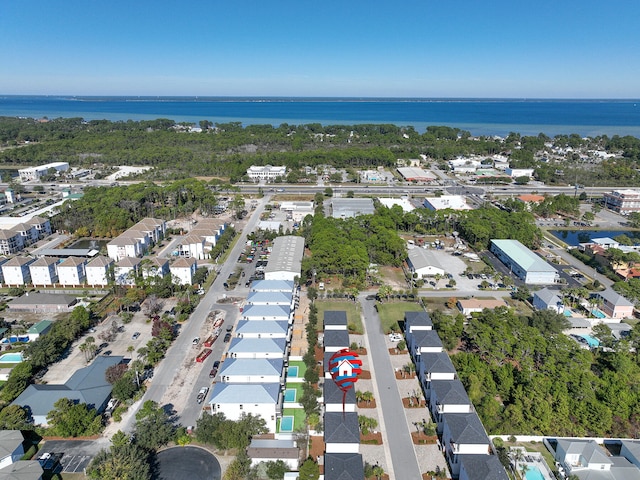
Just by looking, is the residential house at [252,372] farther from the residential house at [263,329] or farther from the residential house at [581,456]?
the residential house at [581,456]

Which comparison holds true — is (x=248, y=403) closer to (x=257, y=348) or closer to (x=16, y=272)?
(x=257, y=348)

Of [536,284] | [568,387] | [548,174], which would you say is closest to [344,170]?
[548,174]

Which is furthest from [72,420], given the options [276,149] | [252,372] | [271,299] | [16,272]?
[276,149]

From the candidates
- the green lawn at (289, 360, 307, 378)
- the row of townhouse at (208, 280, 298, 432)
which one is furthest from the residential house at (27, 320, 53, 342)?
the green lawn at (289, 360, 307, 378)

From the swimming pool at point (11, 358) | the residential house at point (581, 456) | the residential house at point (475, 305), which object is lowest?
the swimming pool at point (11, 358)

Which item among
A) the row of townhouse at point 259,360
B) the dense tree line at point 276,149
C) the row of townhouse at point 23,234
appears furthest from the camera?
the dense tree line at point 276,149

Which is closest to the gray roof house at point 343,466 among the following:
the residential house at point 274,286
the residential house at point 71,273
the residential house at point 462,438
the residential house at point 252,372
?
the residential house at point 462,438

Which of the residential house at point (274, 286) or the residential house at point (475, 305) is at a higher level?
the residential house at point (274, 286)
